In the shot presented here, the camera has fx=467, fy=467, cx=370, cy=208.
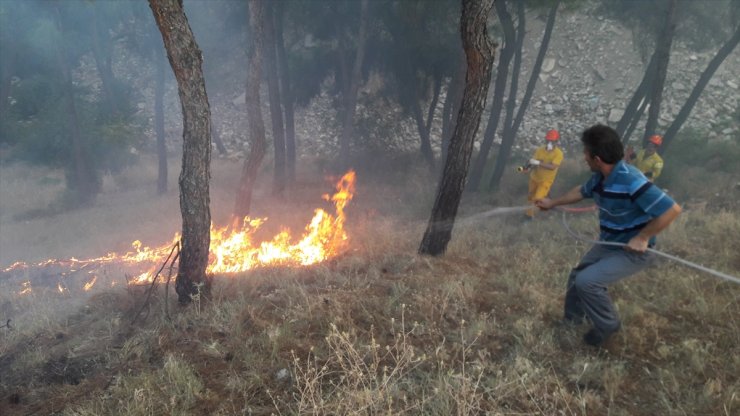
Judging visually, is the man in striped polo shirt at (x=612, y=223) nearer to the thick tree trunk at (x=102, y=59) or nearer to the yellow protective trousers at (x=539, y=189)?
the yellow protective trousers at (x=539, y=189)

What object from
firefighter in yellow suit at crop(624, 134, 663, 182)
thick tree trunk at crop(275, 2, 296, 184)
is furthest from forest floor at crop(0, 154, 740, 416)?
thick tree trunk at crop(275, 2, 296, 184)

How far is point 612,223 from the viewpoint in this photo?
12.8 ft

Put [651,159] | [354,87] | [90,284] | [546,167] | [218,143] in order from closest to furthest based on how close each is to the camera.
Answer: [90,284] → [546,167] → [651,159] → [354,87] → [218,143]

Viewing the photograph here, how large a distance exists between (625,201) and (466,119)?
8.29ft

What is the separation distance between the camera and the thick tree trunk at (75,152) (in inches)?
605

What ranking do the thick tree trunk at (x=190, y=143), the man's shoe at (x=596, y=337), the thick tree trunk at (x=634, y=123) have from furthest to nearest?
the thick tree trunk at (x=634, y=123) → the thick tree trunk at (x=190, y=143) → the man's shoe at (x=596, y=337)

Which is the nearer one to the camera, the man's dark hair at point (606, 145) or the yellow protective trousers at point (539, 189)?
the man's dark hair at point (606, 145)

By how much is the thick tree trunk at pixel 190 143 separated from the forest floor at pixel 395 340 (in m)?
0.44

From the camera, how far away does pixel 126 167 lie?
20.0 metres

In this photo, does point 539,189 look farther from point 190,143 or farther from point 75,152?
point 75,152

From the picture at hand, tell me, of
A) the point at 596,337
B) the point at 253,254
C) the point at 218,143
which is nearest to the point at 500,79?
the point at 253,254

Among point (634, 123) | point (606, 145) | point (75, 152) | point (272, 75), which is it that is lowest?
point (75, 152)

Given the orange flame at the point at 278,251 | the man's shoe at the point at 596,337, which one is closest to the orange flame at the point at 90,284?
the orange flame at the point at 278,251

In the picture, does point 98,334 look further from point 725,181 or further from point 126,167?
point 126,167
